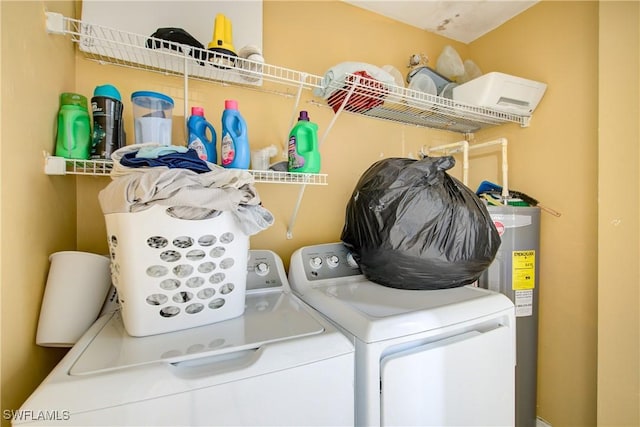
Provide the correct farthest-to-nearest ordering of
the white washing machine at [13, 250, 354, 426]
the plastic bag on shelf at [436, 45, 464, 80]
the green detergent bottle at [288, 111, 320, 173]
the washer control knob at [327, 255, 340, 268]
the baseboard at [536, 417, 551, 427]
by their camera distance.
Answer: the plastic bag on shelf at [436, 45, 464, 80]
the baseboard at [536, 417, 551, 427]
the washer control knob at [327, 255, 340, 268]
the green detergent bottle at [288, 111, 320, 173]
the white washing machine at [13, 250, 354, 426]

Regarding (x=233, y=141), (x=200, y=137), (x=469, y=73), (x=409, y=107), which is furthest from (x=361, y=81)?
(x=469, y=73)

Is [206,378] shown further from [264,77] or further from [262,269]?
[264,77]

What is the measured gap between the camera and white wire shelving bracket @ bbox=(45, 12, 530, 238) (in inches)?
40.6

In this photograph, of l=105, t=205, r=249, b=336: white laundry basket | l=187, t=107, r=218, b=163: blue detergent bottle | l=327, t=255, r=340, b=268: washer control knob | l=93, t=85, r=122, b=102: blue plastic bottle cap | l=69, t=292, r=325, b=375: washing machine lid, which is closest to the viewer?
l=69, t=292, r=325, b=375: washing machine lid

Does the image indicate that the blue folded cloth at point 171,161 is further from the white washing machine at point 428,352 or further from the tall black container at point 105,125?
the white washing machine at point 428,352

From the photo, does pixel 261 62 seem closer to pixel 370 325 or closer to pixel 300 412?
pixel 370 325

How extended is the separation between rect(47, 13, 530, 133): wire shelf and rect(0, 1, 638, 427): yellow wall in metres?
0.06

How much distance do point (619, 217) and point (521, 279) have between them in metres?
0.52

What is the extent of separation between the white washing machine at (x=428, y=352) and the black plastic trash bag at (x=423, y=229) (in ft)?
0.27

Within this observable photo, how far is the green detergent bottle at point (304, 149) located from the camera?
1229mm

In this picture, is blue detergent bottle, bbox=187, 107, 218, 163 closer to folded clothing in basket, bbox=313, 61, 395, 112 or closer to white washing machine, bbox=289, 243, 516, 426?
folded clothing in basket, bbox=313, 61, 395, 112

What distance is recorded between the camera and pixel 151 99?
3.68 ft

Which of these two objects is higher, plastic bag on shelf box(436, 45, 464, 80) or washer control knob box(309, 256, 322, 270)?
plastic bag on shelf box(436, 45, 464, 80)

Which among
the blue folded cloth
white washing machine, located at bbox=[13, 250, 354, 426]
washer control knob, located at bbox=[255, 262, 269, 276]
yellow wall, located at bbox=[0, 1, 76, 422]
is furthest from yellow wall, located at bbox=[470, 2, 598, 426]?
yellow wall, located at bbox=[0, 1, 76, 422]
